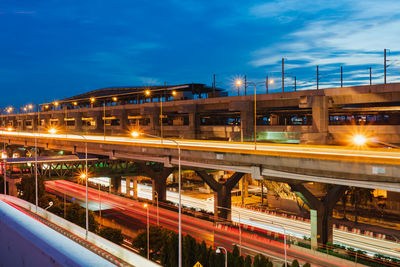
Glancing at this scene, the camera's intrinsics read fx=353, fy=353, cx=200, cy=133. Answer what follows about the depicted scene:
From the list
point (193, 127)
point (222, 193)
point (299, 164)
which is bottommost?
point (222, 193)

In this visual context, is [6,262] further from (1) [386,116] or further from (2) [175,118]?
(2) [175,118]

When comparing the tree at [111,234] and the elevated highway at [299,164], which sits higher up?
the elevated highway at [299,164]

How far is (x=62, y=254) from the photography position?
304cm

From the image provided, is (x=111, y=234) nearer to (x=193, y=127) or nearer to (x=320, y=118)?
(x=320, y=118)

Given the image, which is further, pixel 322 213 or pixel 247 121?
pixel 247 121

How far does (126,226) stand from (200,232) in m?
11.2

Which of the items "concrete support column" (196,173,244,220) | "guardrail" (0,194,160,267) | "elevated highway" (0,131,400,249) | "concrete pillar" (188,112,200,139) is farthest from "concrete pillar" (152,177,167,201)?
"guardrail" (0,194,160,267)

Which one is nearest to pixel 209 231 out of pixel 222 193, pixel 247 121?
pixel 222 193

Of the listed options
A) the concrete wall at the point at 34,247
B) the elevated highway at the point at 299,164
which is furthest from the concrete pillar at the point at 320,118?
the concrete wall at the point at 34,247

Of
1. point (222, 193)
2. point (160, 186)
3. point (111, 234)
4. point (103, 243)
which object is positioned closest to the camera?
point (103, 243)

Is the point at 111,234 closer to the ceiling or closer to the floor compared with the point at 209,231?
closer to the ceiling

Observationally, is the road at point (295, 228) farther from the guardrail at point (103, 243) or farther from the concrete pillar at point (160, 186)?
the guardrail at point (103, 243)

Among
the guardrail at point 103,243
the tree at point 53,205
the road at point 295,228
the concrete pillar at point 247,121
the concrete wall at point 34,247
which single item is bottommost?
the road at point 295,228

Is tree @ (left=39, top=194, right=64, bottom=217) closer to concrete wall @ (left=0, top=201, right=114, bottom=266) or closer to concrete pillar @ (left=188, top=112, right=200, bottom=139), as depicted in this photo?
concrete pillar @ (left=188, top=112, right=200, bottom=139)
